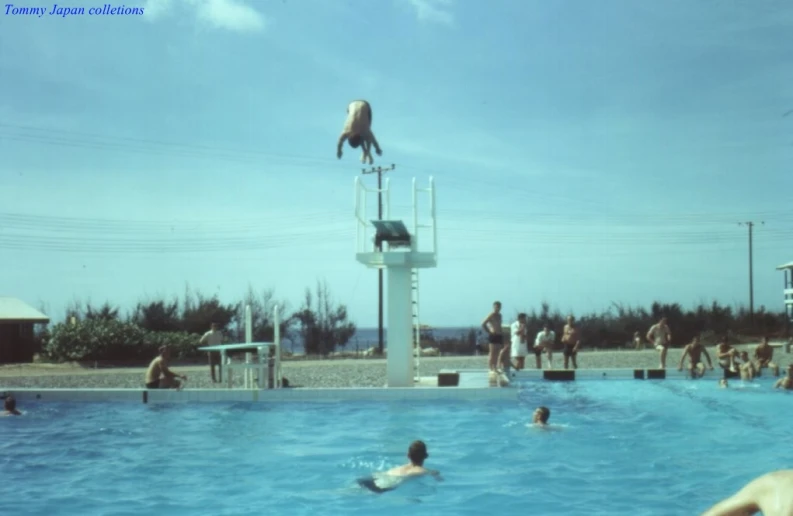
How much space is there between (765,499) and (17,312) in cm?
3246

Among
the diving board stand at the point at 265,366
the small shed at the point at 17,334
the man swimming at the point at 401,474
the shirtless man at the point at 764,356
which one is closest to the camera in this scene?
the man swimming at the point at 401,474

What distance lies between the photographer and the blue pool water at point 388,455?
8375mm

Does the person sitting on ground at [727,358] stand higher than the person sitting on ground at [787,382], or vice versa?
the person sitting on ground at [727,358]

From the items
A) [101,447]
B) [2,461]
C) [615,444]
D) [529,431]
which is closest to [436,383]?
[529,431]

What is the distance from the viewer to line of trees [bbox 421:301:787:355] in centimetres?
3722

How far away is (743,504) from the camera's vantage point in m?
2.96

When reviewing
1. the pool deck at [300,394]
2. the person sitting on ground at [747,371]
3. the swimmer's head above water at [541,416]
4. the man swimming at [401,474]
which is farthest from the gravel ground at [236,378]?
the man swimming at [401,474]

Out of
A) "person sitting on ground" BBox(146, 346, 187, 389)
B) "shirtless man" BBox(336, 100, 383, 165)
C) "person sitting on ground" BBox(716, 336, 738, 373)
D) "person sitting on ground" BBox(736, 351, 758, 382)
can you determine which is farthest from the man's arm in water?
"person sitting on ground" BBox(716, 336, 738, 373)

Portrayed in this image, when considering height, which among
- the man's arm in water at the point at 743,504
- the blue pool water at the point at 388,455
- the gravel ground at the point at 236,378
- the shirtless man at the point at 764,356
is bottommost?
the blue pool water at the point at 388,455

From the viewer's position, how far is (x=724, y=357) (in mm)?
18625

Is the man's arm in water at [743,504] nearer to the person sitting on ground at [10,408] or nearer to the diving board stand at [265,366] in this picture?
the diving board stand at [265,366]

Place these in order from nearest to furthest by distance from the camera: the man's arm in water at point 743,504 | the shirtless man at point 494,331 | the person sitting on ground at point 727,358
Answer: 1. the man's arm in water at point 743,504
2. the shirtless man at point 494,331
3. the person sitting on ground at point 727,358

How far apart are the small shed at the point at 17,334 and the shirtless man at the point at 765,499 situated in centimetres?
3093

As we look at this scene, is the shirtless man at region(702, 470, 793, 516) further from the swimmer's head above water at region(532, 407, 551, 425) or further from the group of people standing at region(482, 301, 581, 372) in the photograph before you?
the group of people standing at region(482, 301, 581, 372)
